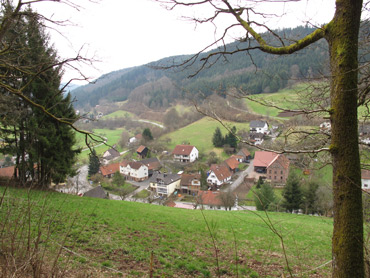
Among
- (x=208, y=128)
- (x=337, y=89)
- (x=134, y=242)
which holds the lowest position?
(x=134, y=242)

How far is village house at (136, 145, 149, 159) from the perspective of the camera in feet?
146

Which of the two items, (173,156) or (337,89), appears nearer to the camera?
(337,89)

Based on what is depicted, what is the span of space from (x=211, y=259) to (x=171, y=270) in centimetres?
122

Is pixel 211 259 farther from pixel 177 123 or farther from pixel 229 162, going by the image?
pixel 177 123

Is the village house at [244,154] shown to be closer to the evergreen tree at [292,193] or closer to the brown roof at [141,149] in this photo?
the brown roof at [141,149]

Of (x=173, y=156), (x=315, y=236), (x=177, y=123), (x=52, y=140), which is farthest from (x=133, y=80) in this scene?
(x=315, y=236)

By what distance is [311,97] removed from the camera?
13.6ft

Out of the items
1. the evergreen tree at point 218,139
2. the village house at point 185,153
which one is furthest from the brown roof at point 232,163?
the village house at point 185,153

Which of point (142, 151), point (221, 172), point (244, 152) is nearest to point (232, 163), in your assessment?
point (221, 172)

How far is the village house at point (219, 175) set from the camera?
1234 inches

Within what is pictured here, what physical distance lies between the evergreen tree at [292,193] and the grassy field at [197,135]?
2432 cm

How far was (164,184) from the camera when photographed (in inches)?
1235

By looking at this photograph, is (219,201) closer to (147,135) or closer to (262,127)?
(262,127)

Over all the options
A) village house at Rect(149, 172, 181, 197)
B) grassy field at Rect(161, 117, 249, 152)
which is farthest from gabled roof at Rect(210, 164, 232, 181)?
grassy field at Rect(161, 117, 249, 152)
